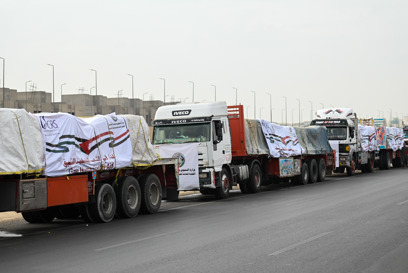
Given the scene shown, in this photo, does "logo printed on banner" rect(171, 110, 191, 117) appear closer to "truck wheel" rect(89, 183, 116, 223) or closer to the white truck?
"truck wheel" rect(89, 183, 116, 223)

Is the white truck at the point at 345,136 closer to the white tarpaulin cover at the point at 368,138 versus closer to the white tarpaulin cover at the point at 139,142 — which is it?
Answer: the white tarpaulin cover at the point at 368,138

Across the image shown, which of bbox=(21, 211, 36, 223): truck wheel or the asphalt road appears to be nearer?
the asphalt road

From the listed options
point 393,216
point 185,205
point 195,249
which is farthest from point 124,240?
point 185,205

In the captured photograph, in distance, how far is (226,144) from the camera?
22.9 metres

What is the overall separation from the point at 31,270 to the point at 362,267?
15.3ft

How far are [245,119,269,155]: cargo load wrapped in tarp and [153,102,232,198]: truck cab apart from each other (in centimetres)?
277

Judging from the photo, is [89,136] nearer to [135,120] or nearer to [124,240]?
[135,120]

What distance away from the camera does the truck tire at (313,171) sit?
3259 cm

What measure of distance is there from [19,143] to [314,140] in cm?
2269

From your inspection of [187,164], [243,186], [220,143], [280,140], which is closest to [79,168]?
[187,164]

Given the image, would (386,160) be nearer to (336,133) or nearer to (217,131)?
(336,133)

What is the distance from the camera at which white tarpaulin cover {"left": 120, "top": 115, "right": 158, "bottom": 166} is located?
17609 mm

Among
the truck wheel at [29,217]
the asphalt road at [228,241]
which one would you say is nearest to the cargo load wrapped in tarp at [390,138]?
the asphalt road at [228,241]

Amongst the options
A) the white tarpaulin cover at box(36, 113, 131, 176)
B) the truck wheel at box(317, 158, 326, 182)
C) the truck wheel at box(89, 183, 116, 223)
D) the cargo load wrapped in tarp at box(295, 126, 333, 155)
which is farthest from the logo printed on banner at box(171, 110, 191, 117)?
the truck wheel at box(317, 158, 326, 182)
